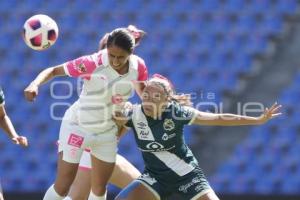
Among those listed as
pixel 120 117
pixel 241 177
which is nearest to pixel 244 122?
pixel 120 117

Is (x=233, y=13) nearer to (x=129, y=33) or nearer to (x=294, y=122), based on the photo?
(x=294, y=122)

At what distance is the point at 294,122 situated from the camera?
422 inches

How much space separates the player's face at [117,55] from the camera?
5.43 metres

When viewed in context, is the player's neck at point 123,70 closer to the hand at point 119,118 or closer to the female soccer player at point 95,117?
the female soccer player at point 95,117

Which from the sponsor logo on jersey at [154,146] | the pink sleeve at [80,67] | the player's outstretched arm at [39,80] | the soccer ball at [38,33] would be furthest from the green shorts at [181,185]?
the soccer ball at [38,33]

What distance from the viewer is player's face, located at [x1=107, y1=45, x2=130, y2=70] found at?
5.43 metres

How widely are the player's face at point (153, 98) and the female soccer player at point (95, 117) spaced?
1.08 ft

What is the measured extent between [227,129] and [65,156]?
5.52 meters

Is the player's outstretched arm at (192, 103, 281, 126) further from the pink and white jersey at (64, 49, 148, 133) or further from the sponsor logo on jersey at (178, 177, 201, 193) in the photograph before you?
the pink and white jersey at (64, 49, 148, 133)

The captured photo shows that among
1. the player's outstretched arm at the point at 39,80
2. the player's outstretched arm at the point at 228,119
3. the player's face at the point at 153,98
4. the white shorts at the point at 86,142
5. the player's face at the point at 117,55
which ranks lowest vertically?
the white shorts at the point at 86,142

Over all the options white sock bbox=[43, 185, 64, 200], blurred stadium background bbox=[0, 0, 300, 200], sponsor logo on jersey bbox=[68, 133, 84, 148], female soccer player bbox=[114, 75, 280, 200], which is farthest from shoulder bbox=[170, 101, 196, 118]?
blurred stadium background bbox=[0, 0, 300, 200]

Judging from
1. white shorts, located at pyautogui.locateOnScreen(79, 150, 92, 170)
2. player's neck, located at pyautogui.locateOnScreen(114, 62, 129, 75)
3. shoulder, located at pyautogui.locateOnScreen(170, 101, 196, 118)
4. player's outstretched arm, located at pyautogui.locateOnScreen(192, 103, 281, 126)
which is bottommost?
white shorts, located at pyautogui.locateOnScreen(79, 150, 92, 170)

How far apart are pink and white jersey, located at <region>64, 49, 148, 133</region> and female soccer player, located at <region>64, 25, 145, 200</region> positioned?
0.40 metres

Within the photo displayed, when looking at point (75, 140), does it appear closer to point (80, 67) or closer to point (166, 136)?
point (80, 67)
